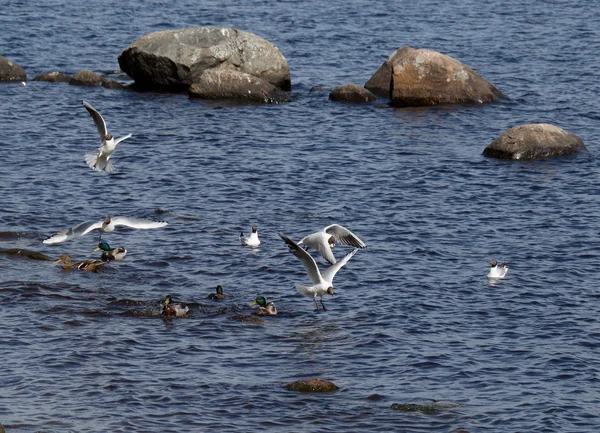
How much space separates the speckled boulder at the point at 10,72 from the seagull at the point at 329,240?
19247 millimetres

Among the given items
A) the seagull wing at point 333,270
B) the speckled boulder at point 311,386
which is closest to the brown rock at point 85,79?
the seagull wing at point 333,270

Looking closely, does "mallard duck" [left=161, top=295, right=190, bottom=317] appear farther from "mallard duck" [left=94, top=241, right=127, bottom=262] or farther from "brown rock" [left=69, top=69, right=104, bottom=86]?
"brown rock" [left=69, top=69, right=104, bottom=86]

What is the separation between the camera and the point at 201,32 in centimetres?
3538

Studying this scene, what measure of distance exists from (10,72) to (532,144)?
17.7 m

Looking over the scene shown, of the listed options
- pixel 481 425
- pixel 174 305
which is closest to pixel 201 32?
pixel 174 305

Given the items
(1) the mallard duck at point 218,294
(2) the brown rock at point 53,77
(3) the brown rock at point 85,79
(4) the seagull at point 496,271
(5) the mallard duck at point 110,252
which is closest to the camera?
(1) the mallard duck at point 218,294

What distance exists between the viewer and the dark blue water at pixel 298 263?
626 inches

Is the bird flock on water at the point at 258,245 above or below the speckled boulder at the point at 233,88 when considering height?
above

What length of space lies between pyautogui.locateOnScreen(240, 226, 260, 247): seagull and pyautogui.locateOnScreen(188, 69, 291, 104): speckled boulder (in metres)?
12.5

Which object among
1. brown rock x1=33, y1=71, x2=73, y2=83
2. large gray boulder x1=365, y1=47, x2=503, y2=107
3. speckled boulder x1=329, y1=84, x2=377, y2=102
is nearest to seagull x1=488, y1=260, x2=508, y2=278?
large gray boulder x1=365, y1=47, x2=503, y2=107

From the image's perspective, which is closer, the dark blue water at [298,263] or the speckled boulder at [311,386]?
the dark blue water at [298,263]

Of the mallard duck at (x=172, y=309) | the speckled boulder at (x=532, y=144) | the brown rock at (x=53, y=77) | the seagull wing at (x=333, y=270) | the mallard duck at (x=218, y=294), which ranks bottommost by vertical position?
the brown rock at (x=53, y=77)

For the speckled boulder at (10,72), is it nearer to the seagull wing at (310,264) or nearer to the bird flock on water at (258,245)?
the bird flock on water at (258,245)

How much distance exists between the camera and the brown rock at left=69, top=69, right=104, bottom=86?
121 feet
